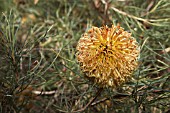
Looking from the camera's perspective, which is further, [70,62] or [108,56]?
[70,62]

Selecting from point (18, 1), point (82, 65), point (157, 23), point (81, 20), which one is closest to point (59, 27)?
point (81, 20)

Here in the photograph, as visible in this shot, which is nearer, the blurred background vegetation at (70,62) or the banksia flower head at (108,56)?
the banksia flower head at (108,56)

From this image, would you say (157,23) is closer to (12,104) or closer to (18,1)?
(12,104)

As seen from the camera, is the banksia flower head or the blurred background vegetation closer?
the banksia flower head
